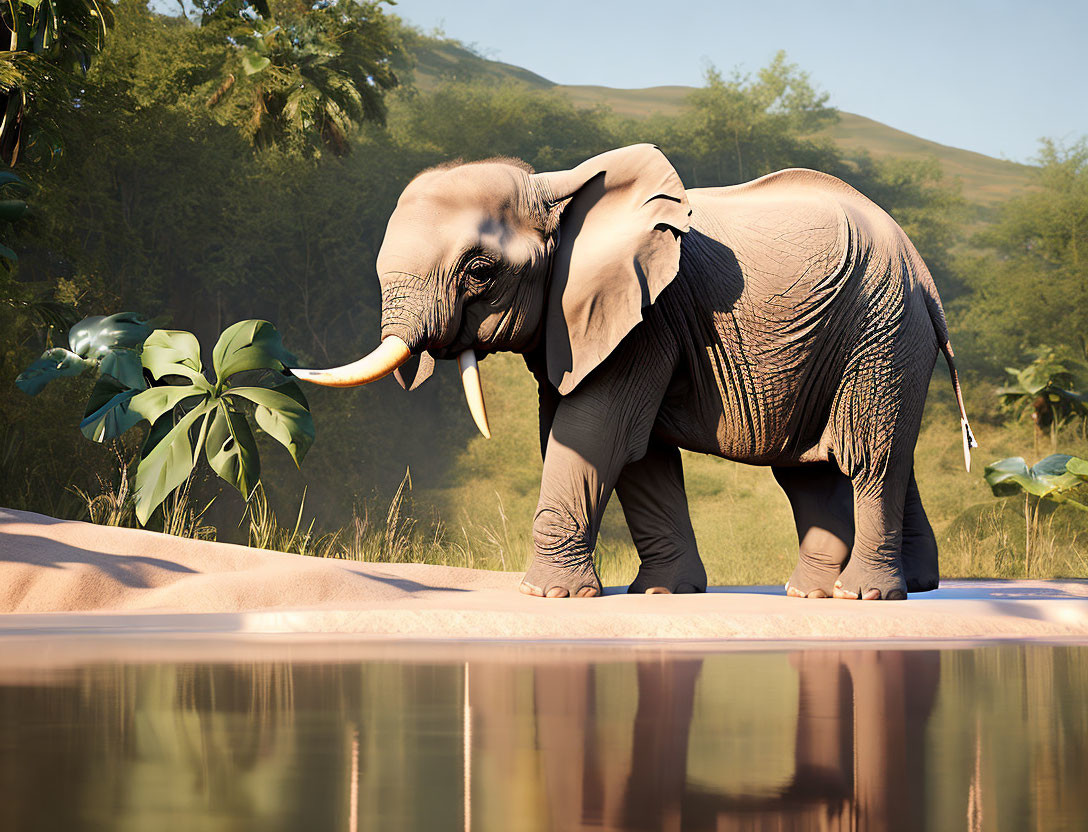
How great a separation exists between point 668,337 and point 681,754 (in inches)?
163

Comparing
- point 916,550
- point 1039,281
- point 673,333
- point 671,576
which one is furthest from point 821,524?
point 1039,281

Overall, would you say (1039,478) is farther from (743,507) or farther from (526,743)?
(743,507)

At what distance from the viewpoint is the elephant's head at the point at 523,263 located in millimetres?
6340

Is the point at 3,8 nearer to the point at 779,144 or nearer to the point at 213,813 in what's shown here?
the point at 213,813

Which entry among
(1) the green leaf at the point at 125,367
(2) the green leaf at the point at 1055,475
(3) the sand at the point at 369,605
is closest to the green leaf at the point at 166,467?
(3) the sand at the point at 369,605

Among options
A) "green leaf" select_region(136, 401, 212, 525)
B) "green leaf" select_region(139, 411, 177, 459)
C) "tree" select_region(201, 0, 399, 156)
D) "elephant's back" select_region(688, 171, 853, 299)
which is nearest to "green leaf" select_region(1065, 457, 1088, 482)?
"elephant's back" select_region(688, 171, 853, 299)

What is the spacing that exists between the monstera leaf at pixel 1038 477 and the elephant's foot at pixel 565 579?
15.8 ft

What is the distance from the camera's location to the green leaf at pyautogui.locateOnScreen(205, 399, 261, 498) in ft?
28.1

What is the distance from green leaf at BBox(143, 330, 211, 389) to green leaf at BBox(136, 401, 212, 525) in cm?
82

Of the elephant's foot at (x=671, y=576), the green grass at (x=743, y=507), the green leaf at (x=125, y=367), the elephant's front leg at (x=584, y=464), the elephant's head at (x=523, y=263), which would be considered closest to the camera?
the elephant's head at (x=523, y=263)

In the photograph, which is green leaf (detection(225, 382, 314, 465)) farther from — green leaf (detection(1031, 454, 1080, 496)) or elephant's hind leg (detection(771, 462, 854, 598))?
green leaf (detection(1031, 454, 1080, 496))

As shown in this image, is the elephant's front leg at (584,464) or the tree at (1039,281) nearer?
the elephant's front leg at (584,464)

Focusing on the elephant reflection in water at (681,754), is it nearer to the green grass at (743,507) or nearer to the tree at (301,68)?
the green grass at (743,507)

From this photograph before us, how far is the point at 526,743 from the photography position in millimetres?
2975
